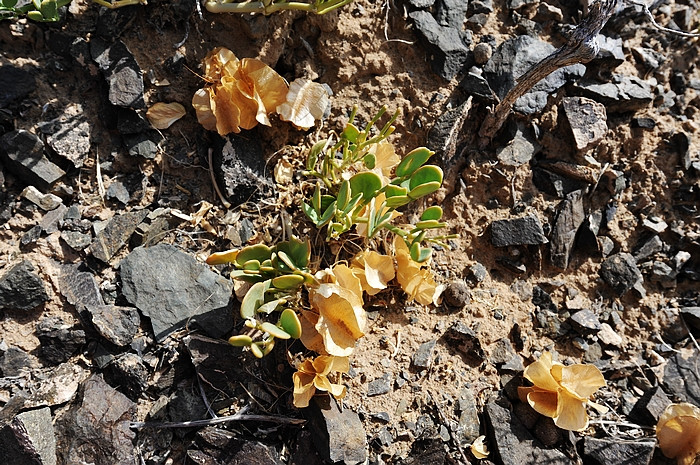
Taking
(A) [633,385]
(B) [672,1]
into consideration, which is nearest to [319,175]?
(A) [633,385]

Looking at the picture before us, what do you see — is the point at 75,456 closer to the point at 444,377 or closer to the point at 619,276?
the point at 444,377

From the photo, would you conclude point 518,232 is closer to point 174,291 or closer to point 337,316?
point 337,316

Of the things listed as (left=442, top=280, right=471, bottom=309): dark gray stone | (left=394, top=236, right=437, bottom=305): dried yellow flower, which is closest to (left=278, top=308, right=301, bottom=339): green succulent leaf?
(left=394, top=236, right=437, bottom=305): dried yellow flower

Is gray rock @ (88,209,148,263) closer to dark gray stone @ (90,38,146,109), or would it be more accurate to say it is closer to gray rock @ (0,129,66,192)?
gray rock @ (0,129,66,192)

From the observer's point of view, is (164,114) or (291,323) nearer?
(291,323)

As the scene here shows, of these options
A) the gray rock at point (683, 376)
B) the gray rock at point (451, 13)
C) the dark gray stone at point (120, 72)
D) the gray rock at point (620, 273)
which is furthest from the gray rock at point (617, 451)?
the dark gray stone at point (120, 72)

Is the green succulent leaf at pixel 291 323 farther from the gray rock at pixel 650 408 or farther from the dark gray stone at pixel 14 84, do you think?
the gray rock at pixel 650 408

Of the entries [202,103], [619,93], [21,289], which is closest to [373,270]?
[202,103]
